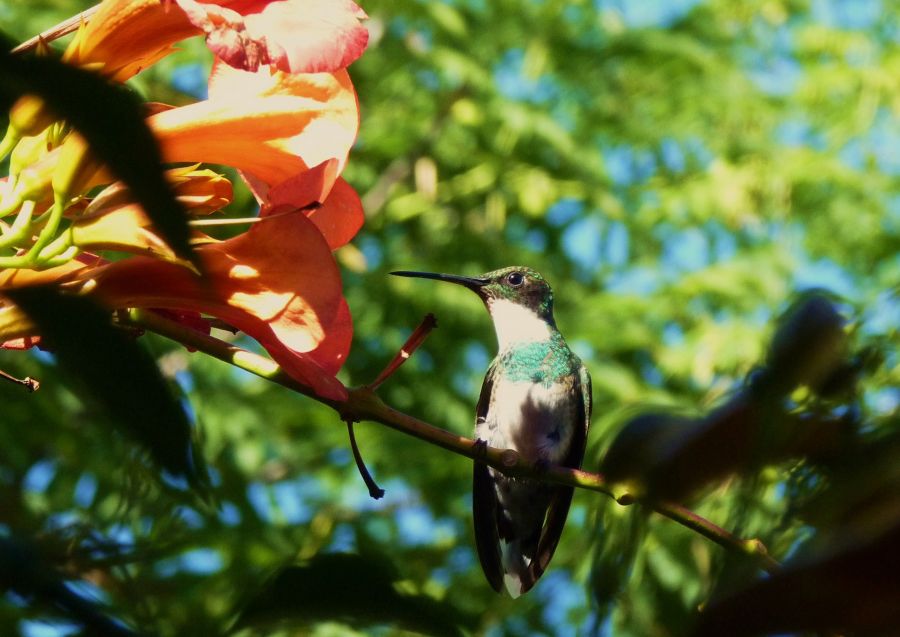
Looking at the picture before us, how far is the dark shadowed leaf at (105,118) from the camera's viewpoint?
0.29 meters

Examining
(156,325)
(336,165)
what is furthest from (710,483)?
(336,165)

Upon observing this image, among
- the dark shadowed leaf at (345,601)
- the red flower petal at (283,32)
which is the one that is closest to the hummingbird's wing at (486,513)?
the red flower petal at (283,32)

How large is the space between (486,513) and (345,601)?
2592 mm

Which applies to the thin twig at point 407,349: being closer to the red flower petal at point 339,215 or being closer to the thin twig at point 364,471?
the thin twig at point 364,471

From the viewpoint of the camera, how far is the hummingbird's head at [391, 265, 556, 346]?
11.0 ft

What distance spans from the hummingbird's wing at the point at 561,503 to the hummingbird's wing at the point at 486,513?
105 mm

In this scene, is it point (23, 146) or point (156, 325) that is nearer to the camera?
point (156, 325)

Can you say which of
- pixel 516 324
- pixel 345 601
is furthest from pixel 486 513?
pixel 345 601

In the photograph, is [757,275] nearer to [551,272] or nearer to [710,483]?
[551,272]

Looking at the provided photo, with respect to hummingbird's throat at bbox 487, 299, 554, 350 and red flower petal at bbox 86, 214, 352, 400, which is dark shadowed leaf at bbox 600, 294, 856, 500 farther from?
hummingbird's throat at bbox 487, 299, 554, 350

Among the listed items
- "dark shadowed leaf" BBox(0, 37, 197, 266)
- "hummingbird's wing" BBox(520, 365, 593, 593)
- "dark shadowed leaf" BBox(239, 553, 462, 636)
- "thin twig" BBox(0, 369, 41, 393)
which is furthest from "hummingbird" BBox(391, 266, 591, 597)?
"dark shadowed leaf" BBox(0, 37, 197, 266)

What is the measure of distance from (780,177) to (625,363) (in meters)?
1.44

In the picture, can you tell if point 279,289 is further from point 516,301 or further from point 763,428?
point 516,301

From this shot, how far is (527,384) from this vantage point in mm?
3064
